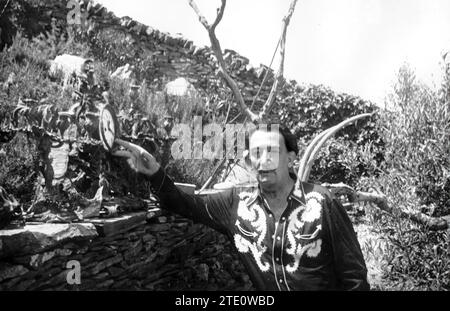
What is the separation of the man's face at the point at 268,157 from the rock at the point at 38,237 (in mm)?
1389

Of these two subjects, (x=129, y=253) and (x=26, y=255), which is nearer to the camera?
(x=26, y=255)

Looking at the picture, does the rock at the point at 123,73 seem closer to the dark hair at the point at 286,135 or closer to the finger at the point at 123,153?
the finger at the point at 123,153

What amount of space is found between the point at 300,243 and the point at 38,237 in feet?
5.76

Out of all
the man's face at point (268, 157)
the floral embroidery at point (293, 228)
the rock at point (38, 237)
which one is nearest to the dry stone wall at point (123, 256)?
the rock at point (38, 237)

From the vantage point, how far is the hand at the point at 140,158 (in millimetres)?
2873

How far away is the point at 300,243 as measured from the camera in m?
2.60

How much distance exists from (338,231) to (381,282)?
9.48ft

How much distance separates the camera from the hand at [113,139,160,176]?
2.87 meters

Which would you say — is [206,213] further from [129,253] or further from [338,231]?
[129,253]

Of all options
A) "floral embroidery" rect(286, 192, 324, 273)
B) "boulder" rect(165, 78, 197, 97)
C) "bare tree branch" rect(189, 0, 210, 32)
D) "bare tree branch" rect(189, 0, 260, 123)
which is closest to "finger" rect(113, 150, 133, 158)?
"floral embroidery" rect(286, 192, 324, 273)

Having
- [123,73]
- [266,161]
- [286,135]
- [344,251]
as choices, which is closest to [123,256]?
[266,161]

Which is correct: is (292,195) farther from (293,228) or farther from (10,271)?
(10,271)
